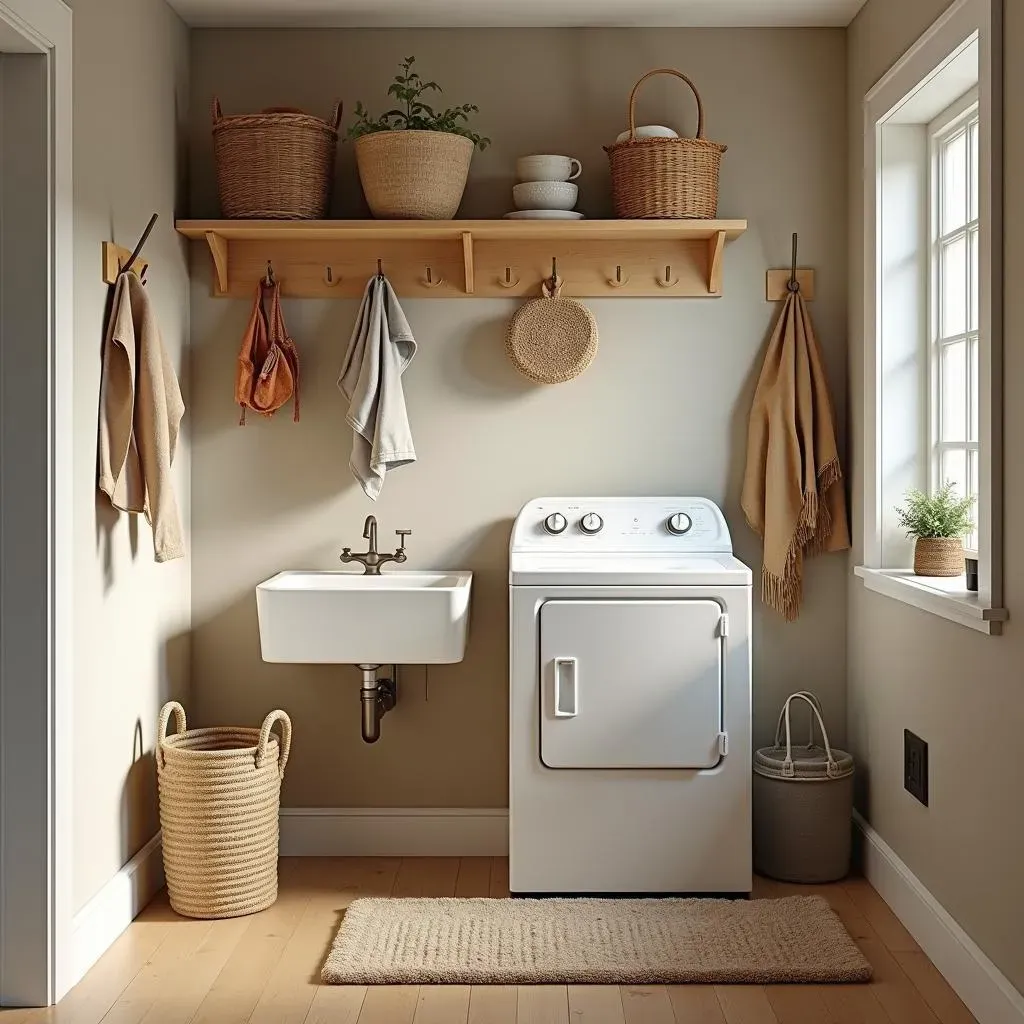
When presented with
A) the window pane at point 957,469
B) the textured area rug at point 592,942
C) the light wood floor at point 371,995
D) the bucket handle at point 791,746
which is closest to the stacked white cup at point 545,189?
the window pane at point 957,469

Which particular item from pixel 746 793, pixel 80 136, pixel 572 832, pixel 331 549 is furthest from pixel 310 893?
pixel 80 136

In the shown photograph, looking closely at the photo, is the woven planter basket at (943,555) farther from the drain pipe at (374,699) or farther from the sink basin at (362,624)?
the drain pipe at (374,699)

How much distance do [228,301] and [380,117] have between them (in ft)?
2.22

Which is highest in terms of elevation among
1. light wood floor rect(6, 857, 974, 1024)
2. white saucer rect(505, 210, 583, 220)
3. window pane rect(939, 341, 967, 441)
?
white saucer rect(505, 210, 583, 220)

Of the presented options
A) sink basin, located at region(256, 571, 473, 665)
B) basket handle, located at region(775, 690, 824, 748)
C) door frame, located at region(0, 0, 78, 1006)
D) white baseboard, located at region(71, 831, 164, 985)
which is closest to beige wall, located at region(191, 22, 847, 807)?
basket handle, located at region(775, 690, 824, 748)

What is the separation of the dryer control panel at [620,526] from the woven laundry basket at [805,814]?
0.52 metres

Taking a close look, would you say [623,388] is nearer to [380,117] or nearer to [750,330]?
[750,330]

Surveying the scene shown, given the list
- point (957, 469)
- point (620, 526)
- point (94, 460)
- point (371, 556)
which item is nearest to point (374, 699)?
point (371, 556)

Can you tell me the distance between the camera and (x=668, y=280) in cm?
342

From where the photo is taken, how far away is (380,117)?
3.44 meters

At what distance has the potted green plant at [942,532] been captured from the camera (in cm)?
288

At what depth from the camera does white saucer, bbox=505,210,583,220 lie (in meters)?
3.26

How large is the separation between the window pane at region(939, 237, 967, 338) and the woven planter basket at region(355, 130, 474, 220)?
4.16ft

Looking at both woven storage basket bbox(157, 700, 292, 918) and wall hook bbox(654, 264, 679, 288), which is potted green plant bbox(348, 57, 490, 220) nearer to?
wall hook bbox(654, 264, 679, 288)
